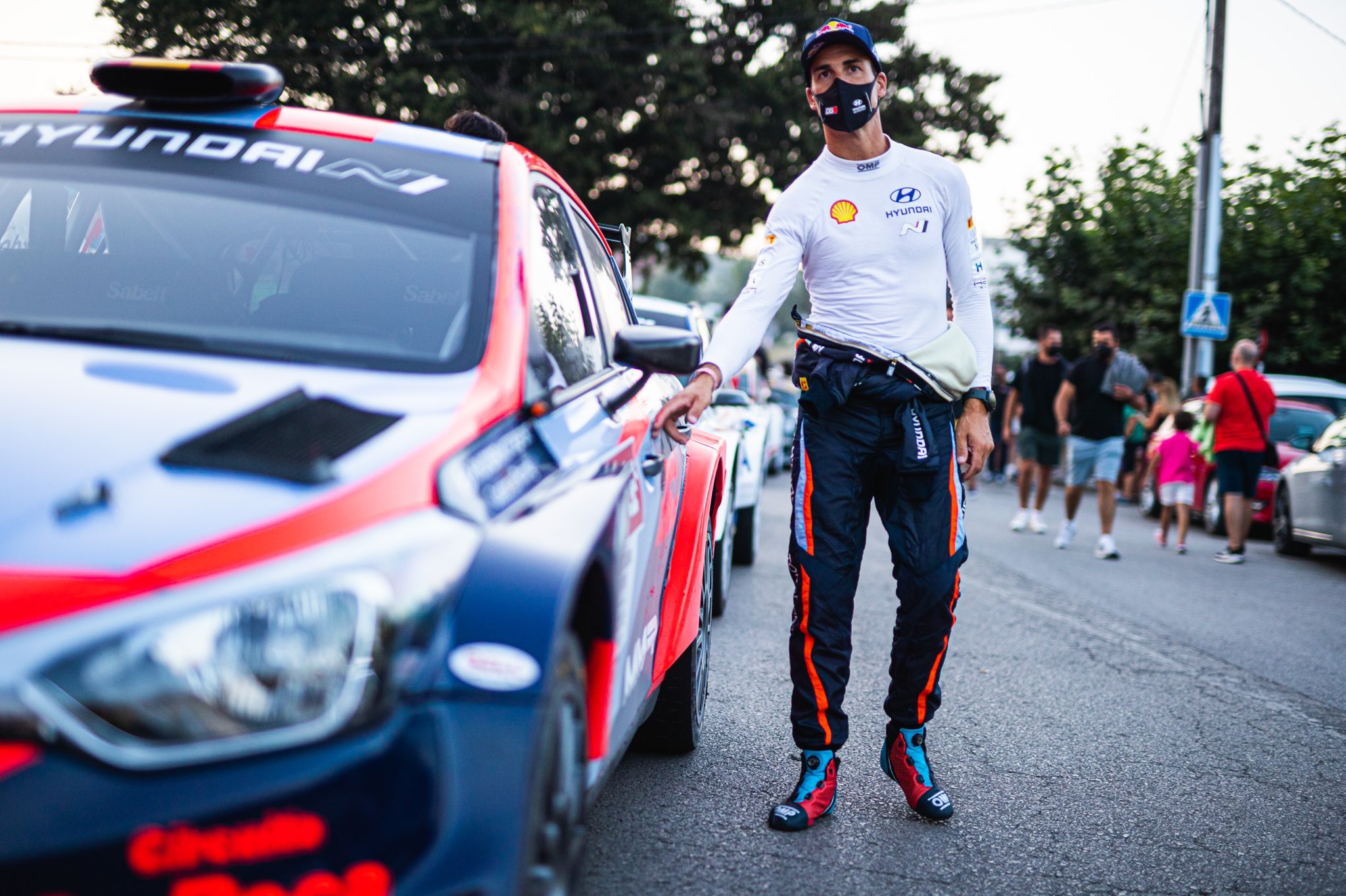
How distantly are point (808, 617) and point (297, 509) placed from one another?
213cm

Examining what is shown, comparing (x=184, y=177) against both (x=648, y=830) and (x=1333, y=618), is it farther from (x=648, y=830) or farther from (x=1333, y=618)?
(x=1333, y=618)

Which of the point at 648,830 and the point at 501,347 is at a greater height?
the point at 501,347

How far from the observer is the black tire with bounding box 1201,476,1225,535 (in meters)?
14.1

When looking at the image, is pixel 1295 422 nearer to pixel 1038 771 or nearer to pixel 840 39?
pixel 1038 771

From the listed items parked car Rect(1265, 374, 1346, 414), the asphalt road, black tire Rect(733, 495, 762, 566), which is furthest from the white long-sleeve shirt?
parked car Rect(1265, 374, 1346, 414)

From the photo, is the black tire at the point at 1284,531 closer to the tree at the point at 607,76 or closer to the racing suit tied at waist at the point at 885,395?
the racing suit tied at waist at the point at 885,395

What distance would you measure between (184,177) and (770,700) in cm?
299

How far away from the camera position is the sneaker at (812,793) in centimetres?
347

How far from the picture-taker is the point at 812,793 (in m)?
3.53

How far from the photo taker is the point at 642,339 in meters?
2.79

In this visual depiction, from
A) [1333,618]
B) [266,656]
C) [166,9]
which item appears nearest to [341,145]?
[266,656]

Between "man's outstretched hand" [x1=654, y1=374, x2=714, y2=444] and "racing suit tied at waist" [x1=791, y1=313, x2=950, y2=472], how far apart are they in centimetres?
35

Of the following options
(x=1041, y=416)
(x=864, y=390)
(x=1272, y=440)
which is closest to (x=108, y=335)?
(x=864, y=390)

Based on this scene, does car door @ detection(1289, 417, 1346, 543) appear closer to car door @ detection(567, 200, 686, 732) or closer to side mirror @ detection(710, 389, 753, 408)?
side mirror @ detection(710, 389, 753, 408)
